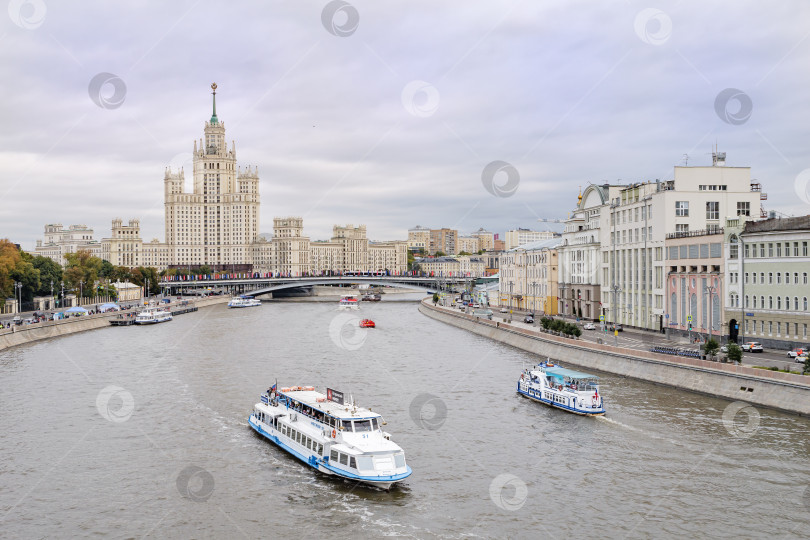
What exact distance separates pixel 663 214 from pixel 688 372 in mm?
20102

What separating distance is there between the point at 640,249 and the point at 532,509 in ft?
134

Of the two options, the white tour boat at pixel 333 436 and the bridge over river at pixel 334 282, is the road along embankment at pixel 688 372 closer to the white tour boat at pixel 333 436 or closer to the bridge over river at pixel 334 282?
the white tour boat at pixel 333 436

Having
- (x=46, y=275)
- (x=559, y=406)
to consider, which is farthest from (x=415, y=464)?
(x=46, y=275)

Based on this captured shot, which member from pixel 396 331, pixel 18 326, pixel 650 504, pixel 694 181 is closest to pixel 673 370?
pixel 650 504

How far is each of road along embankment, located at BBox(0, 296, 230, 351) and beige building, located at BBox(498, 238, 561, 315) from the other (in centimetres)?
4709

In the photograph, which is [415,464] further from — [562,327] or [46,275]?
[46,275]

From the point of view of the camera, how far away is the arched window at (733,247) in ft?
153

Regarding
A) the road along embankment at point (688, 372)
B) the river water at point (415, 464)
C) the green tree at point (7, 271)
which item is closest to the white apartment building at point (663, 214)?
the road along embankment at point (688, 372)

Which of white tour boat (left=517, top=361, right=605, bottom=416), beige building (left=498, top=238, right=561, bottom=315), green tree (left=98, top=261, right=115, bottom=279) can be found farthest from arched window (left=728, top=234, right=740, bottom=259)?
green tree (left=98, top=261, right=115, bottom=279)

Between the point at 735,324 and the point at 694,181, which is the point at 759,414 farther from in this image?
the point at 694,181

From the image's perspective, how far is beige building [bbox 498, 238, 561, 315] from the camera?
81625 millimetres

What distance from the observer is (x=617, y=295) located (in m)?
63.5

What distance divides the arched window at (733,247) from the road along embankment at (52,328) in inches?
2161

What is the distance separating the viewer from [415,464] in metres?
26.8
